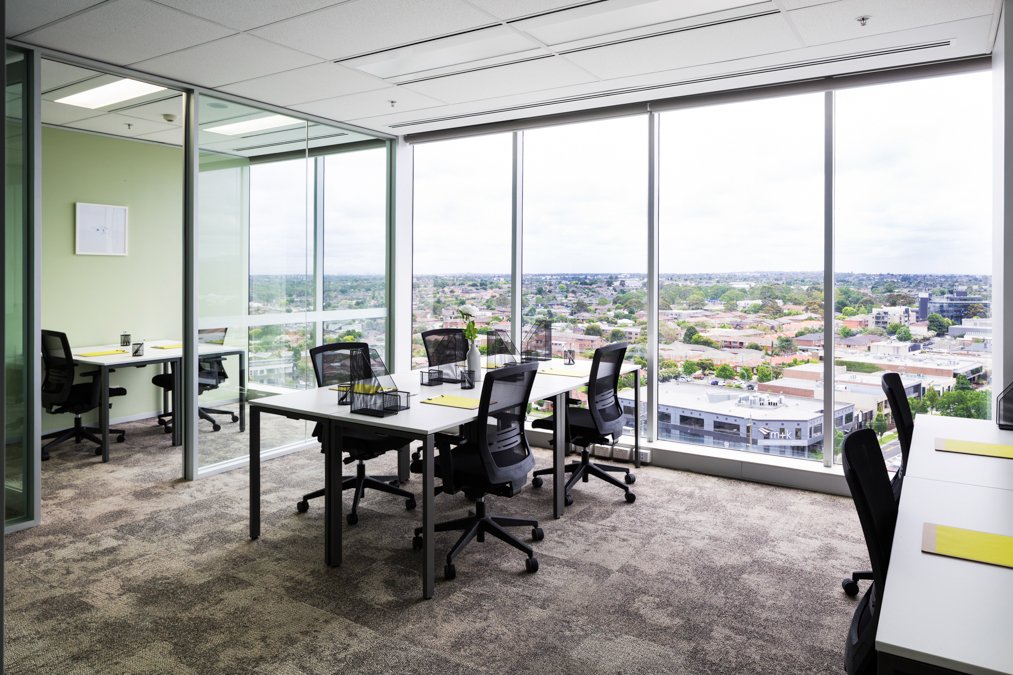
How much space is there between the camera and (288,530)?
12.2ft

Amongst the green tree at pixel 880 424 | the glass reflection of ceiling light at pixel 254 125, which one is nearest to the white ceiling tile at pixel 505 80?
the glass reflection of ceiling light at pixel 254 125

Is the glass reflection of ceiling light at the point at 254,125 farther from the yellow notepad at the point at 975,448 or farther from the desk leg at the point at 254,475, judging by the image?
the yellow notepad at the point at 975,448

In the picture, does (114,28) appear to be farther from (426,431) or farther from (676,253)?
(676,253)

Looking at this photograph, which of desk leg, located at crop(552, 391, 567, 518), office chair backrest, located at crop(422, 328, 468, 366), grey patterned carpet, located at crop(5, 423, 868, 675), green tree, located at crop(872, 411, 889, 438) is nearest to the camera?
grey patterned carpet, located at crop(5, 423, 868, 675)

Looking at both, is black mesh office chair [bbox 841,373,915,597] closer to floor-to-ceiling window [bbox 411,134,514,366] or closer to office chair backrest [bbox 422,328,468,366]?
office chair backrest [bbox 422,328,468,366]

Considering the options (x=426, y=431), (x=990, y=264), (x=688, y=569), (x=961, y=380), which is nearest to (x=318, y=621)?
(x=426, y=431)

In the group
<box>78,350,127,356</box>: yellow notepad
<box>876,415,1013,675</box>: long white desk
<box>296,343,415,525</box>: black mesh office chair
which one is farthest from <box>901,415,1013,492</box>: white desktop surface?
<box>78,350,127,356</box>: yellow notepad

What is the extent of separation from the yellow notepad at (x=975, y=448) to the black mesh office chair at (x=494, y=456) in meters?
1.82

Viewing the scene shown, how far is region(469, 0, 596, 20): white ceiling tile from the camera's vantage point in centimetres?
319

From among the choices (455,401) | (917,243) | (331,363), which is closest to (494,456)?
(455,401)

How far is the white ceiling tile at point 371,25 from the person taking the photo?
326 centimetres

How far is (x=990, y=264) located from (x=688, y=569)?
2692 millimetres

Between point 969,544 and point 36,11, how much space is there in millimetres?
4348

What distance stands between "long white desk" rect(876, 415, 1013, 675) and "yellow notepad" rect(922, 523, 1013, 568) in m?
0.02
